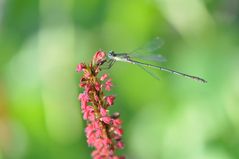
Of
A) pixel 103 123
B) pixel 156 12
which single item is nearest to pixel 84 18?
pixel 156 12

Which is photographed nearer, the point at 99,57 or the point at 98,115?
the point at 98,115

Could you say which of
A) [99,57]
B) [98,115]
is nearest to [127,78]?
[99,57]

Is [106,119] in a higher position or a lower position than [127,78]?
lower

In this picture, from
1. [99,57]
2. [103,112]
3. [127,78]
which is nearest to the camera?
[103,112]

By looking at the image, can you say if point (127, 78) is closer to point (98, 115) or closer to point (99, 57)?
point (99, 57)

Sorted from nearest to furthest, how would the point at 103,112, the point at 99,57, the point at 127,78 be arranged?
the point at 103,112 → the point at 99,57 → the point at 127,78

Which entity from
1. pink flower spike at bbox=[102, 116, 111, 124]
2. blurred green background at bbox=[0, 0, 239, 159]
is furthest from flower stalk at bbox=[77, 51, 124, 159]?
blurred green background at bbox=[0, 0, 239, 159]
